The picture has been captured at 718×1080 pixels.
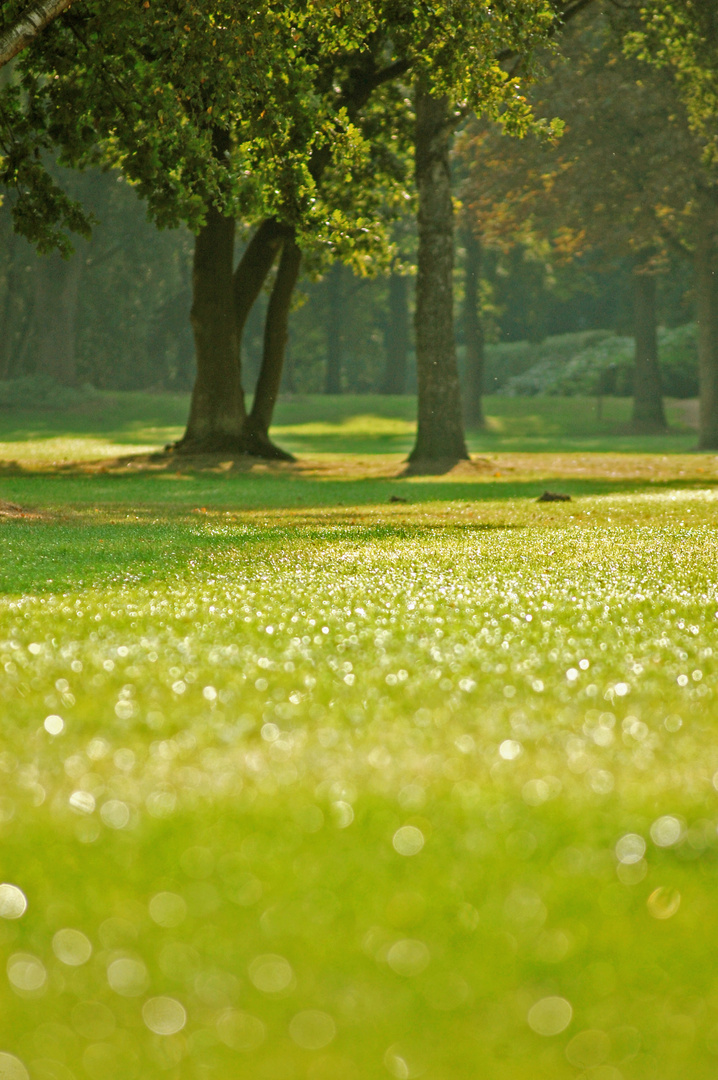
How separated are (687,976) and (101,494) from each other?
14754 millimetres

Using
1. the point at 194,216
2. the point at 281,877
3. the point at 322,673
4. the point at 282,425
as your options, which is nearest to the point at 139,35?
the point at 194,216

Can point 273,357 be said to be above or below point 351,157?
below

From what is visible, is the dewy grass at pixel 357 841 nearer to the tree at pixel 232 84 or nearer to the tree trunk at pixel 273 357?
the tree at pixel 232 84

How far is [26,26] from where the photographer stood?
10.9 metres

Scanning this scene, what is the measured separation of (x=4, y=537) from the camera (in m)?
9.11

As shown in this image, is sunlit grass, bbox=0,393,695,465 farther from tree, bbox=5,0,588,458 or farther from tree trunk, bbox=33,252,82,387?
tree, bbox=5,0,588,458

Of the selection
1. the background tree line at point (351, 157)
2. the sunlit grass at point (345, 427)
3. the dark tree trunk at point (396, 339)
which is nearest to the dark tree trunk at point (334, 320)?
the dark tree trunk at point (396, 339)

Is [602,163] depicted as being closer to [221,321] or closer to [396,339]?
[221,321]

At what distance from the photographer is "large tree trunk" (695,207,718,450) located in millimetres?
37812

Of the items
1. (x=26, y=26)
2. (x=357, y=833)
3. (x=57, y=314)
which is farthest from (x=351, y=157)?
(x=57, y=314)

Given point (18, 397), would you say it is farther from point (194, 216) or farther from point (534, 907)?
point (534, 907)

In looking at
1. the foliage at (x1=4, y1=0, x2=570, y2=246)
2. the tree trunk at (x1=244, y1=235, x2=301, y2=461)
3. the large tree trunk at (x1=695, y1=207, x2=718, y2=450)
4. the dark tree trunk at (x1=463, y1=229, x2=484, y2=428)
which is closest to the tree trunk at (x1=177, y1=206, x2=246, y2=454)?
the tree trunk at (x1=244, y1=235, x2=301, y2=461)

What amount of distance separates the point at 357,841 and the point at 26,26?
413 inches

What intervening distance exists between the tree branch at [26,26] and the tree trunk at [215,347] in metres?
11.6
